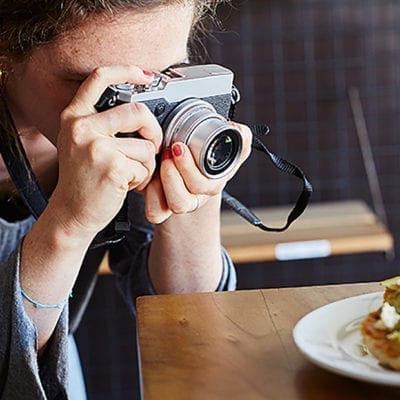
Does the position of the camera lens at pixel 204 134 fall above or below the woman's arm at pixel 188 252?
above

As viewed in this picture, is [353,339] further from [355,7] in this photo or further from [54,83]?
[355,7]

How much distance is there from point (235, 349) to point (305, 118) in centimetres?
151

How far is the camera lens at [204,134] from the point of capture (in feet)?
2.69

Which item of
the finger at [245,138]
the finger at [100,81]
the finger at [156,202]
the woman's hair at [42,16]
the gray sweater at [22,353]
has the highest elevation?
the woman's hair at [42,16]

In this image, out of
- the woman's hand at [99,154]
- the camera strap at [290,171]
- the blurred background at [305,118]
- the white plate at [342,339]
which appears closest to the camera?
the white plate at [342,339]

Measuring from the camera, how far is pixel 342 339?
25.4 inches

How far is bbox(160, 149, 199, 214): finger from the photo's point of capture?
2.74 feet

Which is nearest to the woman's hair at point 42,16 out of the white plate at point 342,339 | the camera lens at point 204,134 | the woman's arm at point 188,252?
the camera lens at point 204,134

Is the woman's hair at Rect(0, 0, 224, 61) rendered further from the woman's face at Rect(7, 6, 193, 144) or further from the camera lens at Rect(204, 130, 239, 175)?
the camera lens at Rect(204, 130, 239, 175)

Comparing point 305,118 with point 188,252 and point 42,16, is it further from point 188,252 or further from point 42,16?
point 42,16

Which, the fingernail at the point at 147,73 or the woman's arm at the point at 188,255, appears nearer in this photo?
the fingernail at the point at 147,73

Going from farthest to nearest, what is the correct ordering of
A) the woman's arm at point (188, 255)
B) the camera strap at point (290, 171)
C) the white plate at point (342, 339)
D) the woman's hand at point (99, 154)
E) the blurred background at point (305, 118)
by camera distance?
the blurred background at point (305, 118) → the woman's arm at point (188, 255) → the camera strap at point (290, 171) → the woman's hand at point (99, 154) → the white plate at point (342, 339)

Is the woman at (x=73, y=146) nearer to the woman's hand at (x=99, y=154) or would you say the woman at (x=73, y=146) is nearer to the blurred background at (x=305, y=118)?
the woman's hand at (x=99, y=154)

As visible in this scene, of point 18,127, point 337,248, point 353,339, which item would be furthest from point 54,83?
point 337,248
